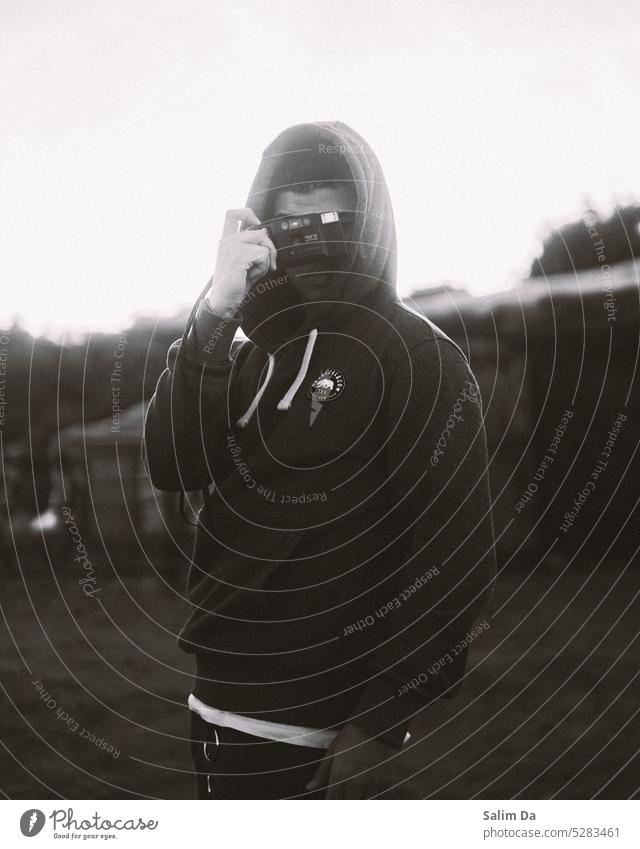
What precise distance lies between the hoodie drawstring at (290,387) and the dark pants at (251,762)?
0.36 meters

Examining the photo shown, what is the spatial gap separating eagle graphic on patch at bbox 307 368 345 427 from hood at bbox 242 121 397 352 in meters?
0.07

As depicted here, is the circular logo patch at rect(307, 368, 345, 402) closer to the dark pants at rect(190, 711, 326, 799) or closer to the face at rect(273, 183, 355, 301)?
the face at rect(273, 183, 355, 301)

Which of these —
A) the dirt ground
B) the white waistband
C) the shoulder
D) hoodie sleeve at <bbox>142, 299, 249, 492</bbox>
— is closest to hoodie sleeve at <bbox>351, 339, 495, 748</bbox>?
the shoulder

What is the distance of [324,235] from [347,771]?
2.01 feet

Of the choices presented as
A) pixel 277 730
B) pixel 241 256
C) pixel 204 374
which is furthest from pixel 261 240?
pixel 277 730

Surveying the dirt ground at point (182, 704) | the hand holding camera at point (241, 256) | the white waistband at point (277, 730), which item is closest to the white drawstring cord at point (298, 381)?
the hand holding camera at point (241, 256)

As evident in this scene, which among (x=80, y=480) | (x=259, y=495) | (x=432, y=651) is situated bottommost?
(x=432, y=651)

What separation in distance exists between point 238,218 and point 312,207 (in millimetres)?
107

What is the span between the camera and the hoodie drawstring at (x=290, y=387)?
38.3 inches

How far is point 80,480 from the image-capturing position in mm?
1509

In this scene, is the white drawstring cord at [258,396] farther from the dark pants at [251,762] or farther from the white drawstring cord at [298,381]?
the dark pants at [251,762]

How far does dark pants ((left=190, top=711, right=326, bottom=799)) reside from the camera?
94 centimetres

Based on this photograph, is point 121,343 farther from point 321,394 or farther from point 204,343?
point 321,394
